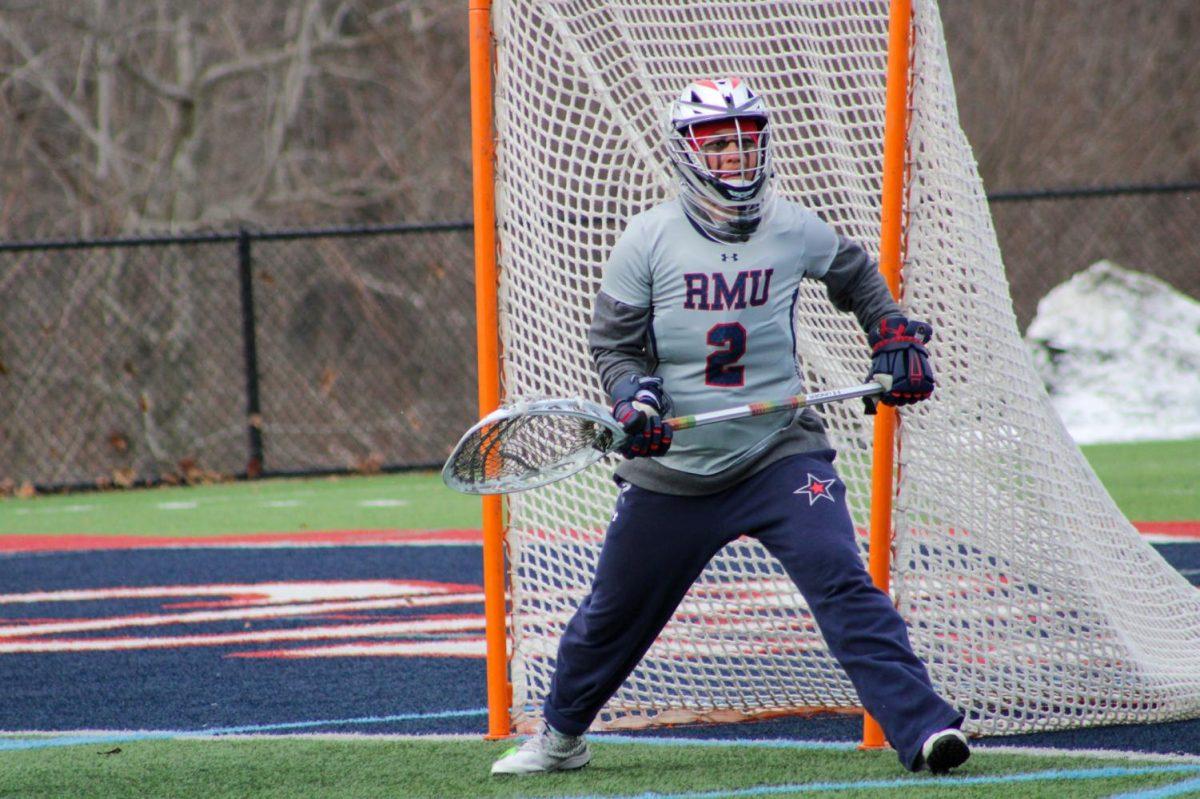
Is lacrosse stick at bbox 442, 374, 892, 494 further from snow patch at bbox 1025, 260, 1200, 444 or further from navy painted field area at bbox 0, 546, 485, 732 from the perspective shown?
snow patch at bbox 1025, 260, 1200, 444

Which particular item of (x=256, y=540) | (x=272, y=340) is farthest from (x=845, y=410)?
(x=272, y=340)

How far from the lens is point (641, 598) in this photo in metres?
4.27

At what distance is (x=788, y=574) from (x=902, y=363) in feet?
1.89

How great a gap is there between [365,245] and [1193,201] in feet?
29.0

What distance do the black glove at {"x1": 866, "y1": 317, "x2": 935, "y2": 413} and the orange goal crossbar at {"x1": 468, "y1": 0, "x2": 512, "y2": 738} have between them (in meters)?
1.11

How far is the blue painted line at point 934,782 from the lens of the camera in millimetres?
4094

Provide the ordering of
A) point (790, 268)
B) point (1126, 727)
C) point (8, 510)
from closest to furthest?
1. point (790, 268)
2. point (1126, 727)
3. point (8, 510)

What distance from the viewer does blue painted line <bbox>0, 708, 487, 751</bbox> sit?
16.4ft

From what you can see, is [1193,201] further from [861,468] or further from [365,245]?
[861,468]

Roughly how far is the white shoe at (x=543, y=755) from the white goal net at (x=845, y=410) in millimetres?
482

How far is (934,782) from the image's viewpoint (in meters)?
4.10

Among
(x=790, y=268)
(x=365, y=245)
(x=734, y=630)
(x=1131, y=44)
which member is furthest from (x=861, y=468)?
(x=1131, y=44)

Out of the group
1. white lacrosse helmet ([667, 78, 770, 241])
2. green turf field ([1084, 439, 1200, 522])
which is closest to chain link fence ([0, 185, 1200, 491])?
green turf field ([1084, 439, 1200, 522])

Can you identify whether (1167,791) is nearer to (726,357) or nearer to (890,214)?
(726,357)
